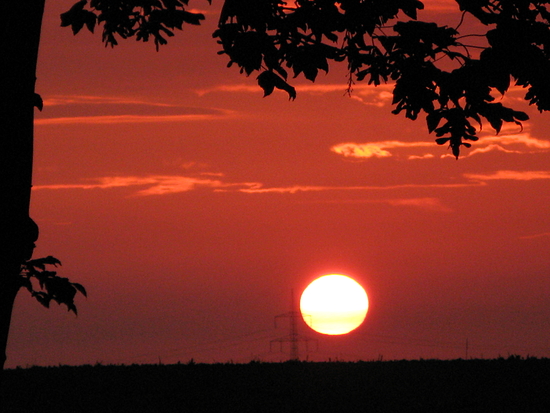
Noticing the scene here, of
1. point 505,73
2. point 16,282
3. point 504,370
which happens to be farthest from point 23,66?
point 504,370

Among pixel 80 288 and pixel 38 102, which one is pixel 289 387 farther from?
pixel 38 102

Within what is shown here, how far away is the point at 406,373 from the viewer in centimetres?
1997

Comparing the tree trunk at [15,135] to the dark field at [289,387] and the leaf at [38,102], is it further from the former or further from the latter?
the dark field at [289,387]

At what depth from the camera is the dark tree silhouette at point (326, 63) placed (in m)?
7.74

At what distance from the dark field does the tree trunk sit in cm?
1058

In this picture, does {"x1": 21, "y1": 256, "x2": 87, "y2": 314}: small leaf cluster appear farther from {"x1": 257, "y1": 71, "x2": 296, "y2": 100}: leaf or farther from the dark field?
the dark field

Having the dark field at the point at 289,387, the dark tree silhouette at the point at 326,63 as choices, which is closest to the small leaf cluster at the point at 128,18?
the dark tree silhouette at the point at 326,63

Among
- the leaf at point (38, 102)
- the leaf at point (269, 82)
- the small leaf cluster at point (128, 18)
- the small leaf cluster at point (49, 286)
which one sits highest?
the small leaf cluster at point (128, 18)

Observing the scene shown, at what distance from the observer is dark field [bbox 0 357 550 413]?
17.6m

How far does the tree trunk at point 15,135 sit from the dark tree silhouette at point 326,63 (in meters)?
0.01

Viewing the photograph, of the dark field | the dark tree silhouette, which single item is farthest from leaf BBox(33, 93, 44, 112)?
the dark field

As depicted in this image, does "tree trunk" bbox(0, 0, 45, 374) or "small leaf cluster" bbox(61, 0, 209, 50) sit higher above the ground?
"small leaf cluster" bbox(61, 0, 209, 50)

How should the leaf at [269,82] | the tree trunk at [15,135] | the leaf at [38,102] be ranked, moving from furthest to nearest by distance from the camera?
the leaf at [269,82] < the leaf at [38,102] < the tree trunk at [15,135]

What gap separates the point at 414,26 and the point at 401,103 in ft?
3.15
